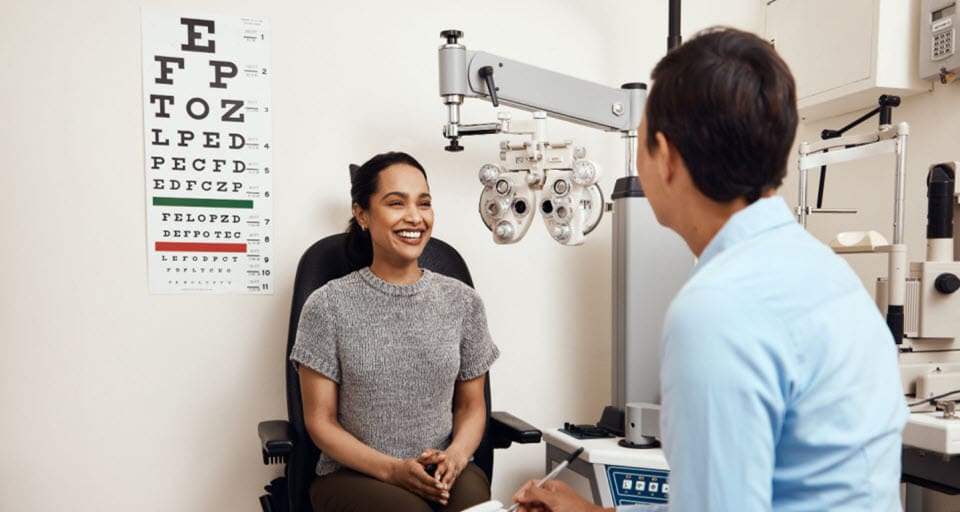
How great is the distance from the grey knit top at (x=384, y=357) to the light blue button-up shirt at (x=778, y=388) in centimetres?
95

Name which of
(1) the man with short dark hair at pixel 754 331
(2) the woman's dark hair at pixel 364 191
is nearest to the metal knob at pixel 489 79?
(2) the woman's dark hair at pixel 364 191

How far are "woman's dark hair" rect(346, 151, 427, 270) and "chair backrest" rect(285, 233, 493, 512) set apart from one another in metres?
0.03

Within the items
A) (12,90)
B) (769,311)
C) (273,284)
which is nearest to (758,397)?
(769,311)

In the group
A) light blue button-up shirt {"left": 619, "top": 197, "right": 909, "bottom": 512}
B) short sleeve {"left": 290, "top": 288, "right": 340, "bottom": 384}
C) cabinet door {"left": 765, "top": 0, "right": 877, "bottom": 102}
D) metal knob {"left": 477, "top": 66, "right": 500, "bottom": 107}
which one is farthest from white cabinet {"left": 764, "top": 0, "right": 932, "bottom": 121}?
light blue button-up shirt {"left": 619, "top": 197, "right": 909, "bottom": 512}

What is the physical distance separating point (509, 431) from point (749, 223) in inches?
41.8

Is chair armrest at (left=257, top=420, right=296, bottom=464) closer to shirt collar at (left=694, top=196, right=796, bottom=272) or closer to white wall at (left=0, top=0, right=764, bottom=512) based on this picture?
white wall at (left=0, top=0, right=764, bottom=512)

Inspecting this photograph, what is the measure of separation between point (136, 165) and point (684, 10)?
5.62 ft

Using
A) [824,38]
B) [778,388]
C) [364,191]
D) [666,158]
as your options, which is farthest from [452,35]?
[778,388]

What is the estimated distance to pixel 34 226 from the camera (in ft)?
5.90

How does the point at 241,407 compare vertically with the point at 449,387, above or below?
below

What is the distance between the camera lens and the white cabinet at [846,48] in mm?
1941

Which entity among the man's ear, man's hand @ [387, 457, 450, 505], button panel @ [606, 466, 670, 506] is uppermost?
the man's ear

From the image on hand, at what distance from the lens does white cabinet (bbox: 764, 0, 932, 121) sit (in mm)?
1941

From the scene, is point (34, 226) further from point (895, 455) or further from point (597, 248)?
point (895, 455)
